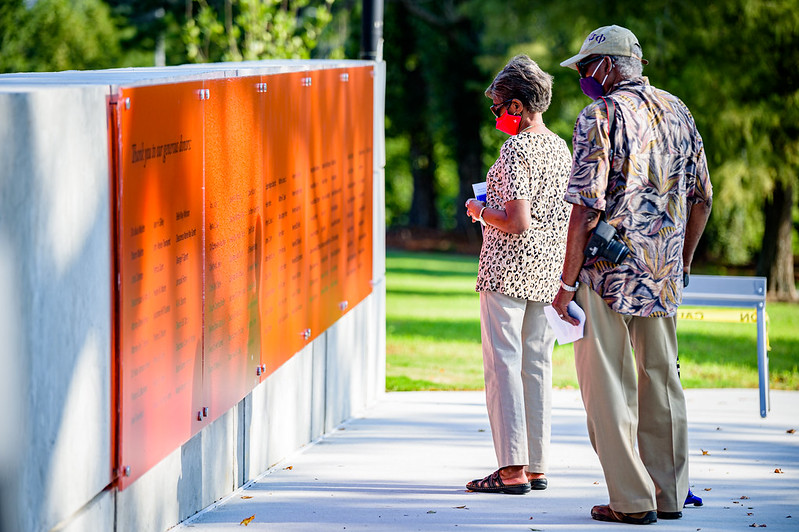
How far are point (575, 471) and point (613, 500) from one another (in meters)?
1.16

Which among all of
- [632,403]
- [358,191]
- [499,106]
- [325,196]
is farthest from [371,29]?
[632,403]

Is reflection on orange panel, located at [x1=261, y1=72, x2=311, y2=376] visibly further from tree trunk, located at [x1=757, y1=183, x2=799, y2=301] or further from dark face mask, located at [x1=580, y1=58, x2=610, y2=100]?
tree trunk, located at [x1=757, y1=183, x2=799, y2=301]

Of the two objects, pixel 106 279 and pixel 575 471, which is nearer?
pixel 106 279

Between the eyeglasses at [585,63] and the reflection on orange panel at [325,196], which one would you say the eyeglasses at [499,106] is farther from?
the reflection on orange panel at [325,196]

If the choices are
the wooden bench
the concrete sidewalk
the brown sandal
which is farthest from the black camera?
the wooden bench

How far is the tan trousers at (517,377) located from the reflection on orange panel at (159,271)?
147 cm

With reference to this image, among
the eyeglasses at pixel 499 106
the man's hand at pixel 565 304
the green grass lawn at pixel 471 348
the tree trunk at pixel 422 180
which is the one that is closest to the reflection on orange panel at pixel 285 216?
the eyeglasses at pixel 499 106

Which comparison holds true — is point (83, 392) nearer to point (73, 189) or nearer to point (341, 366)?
point (73, 189)

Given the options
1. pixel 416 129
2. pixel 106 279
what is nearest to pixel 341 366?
pixel 106 279

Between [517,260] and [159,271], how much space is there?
190cm

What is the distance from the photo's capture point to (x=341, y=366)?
745 centimetres

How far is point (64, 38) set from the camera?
55875 mm

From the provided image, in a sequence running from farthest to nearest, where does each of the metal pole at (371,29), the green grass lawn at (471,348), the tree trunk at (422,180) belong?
the tree trunk at (422,180)
the green grass lawn at (471,348)
the metal pole at (371,29)

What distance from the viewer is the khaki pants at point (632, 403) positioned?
479 cm
